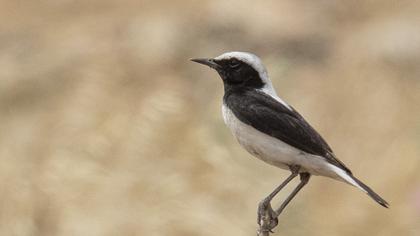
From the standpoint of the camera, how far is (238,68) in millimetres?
7621

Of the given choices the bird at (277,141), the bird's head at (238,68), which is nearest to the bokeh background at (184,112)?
the bird's head at (238,68)

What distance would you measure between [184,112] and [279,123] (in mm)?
8211

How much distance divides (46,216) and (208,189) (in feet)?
6.96

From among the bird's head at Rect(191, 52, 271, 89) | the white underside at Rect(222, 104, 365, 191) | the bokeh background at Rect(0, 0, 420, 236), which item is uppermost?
the bokeh background at Rect(0, 0, 420, 236)

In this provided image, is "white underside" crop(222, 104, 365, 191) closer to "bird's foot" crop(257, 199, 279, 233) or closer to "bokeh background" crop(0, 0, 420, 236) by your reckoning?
"bird's foot" crop(257, 199, 279, 233)

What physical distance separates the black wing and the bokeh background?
563 centimetres

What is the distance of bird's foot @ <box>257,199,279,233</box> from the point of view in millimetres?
7176

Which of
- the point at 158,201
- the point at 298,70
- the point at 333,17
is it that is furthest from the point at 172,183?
the point at 333,17

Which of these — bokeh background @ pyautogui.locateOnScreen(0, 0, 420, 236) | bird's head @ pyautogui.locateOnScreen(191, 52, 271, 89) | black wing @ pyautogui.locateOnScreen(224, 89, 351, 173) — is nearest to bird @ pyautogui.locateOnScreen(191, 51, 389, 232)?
black wing @ pyautogui.locateOnScreen(224, 89, 351, 173)

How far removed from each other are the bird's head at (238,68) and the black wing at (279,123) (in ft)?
0.92

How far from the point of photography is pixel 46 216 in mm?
14492

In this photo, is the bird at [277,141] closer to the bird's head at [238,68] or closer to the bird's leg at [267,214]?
the bird's leg at [267,214]

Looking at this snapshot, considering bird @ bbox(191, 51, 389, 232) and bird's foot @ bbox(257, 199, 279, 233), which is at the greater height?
bird @ bbox(191, 51, 389, 232)

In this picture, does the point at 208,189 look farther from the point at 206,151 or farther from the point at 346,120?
the point at 346,120
